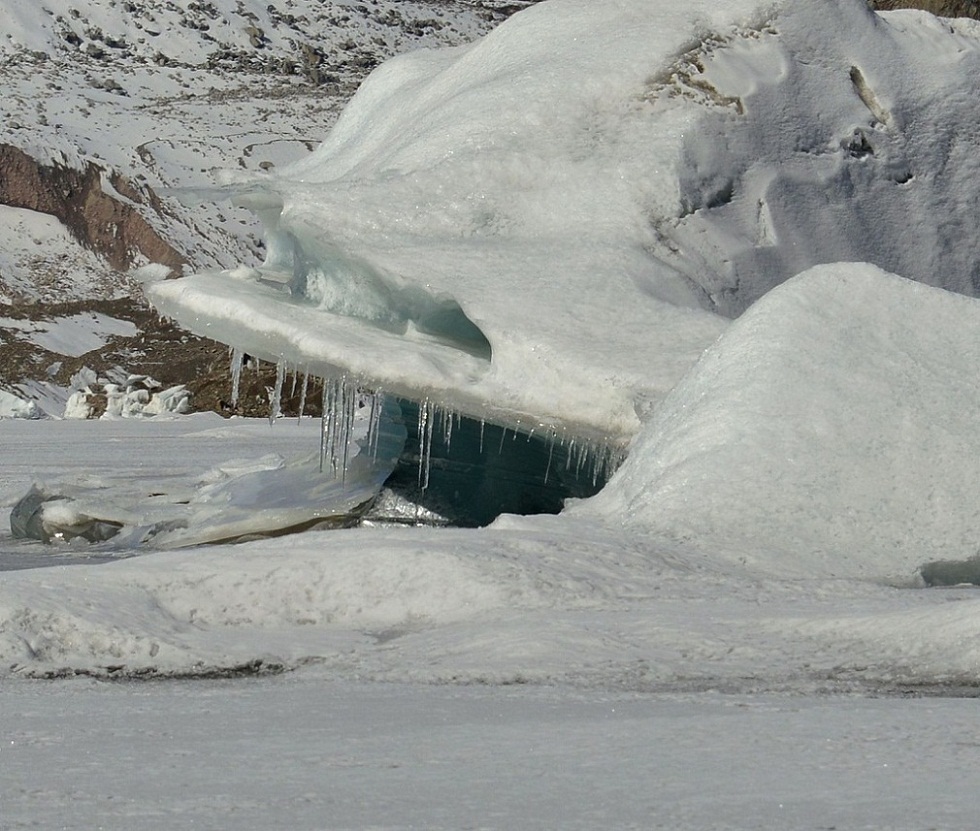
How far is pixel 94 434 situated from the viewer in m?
11.6

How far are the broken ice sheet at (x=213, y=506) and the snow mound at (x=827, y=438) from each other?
2251mm

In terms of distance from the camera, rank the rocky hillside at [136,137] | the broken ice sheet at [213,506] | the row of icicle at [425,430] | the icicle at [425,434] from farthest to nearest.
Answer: the rocky hillside at [136,137]
the broken ice sheet at [213,506]
the icicle at [425,434]
the row of icicle at [425,430]

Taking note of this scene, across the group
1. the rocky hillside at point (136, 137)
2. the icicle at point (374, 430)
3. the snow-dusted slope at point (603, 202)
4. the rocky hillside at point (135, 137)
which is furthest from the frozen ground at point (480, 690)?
the rocky hillside at point (135, 137)

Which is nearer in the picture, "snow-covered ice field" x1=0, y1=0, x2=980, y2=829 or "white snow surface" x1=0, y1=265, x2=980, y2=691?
"snow-covered ice field" x1=0, y1=0, x2=980, y2=829

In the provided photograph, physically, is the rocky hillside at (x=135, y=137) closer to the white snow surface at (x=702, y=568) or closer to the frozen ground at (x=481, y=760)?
the white snow surface at (x=702, y=568)

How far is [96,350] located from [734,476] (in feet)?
71.1

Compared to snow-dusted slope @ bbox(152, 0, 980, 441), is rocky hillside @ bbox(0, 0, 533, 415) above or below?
below

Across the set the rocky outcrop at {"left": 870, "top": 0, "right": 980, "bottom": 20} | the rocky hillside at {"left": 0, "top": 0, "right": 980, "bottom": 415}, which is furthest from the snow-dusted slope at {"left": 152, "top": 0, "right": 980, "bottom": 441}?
the rocky hillside at {"left": 0, "top": 0, "right": 980, "bottom": 415}

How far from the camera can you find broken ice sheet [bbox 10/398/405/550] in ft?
20.9

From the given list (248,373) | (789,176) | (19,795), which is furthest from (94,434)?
(19,795)

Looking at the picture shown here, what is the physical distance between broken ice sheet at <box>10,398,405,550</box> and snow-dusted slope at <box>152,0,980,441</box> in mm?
979

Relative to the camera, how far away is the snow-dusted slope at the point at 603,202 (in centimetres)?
504

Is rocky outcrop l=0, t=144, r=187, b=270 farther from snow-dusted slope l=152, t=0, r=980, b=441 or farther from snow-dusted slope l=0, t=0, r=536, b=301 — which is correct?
snow-dusted slope l=152, t=0, r=980, b=441

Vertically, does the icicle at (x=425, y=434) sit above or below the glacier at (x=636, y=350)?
below
